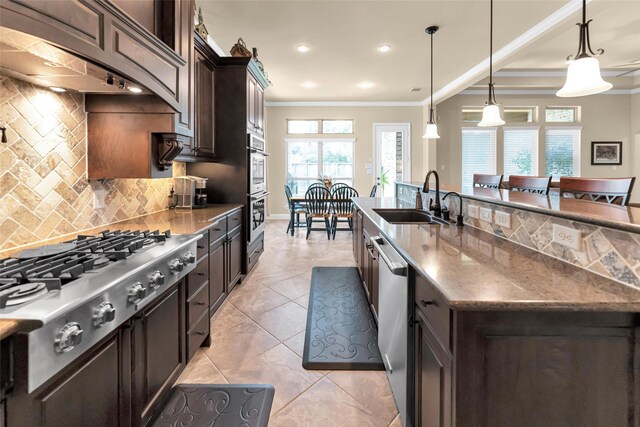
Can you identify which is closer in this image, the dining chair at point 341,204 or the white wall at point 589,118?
the dining chair at point 341,204

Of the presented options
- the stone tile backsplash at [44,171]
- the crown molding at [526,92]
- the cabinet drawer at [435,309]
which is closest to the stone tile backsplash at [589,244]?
the cabinet drawer at [435,309]

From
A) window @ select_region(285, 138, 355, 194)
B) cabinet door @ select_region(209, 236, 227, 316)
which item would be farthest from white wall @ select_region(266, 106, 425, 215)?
cabinet door @ select_region(209, 236, 227, 316)

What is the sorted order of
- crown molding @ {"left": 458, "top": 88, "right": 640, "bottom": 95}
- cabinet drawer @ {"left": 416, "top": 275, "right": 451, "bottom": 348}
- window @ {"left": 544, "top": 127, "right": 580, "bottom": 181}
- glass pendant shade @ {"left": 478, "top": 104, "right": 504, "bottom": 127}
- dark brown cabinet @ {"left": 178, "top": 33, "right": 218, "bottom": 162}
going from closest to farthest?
cabinet drawer @ {"left": 416, "top": 275, "right": 451, "bottom": 348}, dark brown cabinet @ {"left": 178, "top": 33, "right": 218, "bottom": 162}, glass pendant shade @ {"left": 478, "top": 104, "right": 504, "bottom": 127}, crown molding @ {"left": 458, "top": 88, "right": 640, "bottom": 95}, window @ {"left": 544, "top": 127, "right": 580, "bottom": 181}

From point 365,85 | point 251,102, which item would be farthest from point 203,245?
point 365,85

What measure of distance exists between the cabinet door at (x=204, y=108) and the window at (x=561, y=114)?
7982mm

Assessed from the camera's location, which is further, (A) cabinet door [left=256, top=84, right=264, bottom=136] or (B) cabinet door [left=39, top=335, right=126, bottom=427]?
(A) cabinet door [left=256, top=84, right=264, bottom=136]

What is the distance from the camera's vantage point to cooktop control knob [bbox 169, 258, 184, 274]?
5.15 ft

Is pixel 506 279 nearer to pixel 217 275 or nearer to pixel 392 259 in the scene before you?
pixel 392 259

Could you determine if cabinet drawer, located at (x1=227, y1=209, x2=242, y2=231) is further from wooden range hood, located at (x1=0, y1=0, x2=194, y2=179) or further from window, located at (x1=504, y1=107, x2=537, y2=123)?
window, located at (x1=504, y1=107, x2=537, y2=123)

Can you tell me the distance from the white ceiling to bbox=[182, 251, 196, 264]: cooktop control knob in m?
2.90

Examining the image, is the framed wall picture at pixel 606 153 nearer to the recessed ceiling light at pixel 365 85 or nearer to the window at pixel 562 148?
the window at pixel 562 148

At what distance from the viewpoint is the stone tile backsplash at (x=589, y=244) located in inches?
40.0

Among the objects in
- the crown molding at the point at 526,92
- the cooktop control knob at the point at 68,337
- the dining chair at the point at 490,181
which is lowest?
the cooktop control knob at the point at 68,337

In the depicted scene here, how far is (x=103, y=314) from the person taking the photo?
105cm
